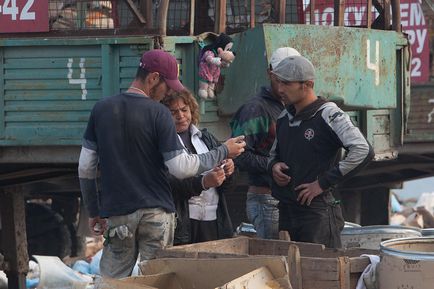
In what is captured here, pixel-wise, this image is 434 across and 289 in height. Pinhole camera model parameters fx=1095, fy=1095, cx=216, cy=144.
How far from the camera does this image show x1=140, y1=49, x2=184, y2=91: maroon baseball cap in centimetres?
585

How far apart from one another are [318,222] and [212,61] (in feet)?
6.66

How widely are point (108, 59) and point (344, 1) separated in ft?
6.63

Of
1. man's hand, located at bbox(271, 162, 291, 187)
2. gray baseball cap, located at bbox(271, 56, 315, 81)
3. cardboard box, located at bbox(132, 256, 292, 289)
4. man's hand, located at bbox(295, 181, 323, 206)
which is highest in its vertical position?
gray baseball cap, located at bbox(271, 56, 315, 81)

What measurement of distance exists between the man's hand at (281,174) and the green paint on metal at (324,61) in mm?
1600

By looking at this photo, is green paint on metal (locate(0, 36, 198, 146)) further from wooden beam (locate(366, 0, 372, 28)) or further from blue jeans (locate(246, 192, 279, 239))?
wooden beam (locate(366, 0, 372, 28))

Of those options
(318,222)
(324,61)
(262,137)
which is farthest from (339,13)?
(318,222)

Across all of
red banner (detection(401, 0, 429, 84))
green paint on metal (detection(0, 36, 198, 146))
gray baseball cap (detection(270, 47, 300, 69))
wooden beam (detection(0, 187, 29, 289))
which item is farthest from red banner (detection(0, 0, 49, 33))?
red banner (detection(401, 0, 429, 84))

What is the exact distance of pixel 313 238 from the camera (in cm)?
603

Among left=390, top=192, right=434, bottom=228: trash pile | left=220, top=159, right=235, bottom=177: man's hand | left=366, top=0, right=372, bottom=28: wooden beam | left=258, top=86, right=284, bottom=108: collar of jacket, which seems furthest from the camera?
left=390, top=192, right=434, bottom=228: trash pile

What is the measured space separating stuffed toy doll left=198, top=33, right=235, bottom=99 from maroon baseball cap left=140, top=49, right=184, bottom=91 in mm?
1803

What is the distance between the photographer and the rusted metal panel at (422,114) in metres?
11.3

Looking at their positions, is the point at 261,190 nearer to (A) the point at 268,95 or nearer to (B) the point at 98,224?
(A) the point at 268,95

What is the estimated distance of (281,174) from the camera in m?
6.12

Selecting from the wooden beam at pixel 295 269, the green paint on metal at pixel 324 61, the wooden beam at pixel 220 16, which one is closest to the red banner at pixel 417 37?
the green paint on metal at pixel 324 61
